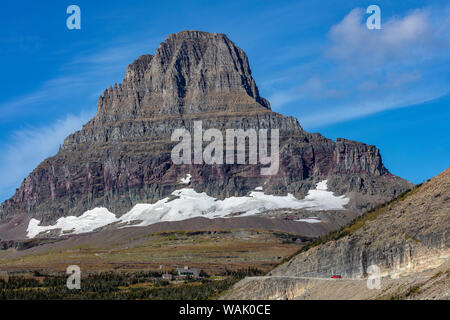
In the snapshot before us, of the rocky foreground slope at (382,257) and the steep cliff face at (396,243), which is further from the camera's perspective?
the steep cliff face at (396,243)

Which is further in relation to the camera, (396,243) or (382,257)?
(382,257)

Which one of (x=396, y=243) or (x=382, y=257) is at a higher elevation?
(x=396, y=243)

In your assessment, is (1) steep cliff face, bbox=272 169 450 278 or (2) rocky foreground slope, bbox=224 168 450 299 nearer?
(2) rocky foreground slope, bbox=224 168 450 299
